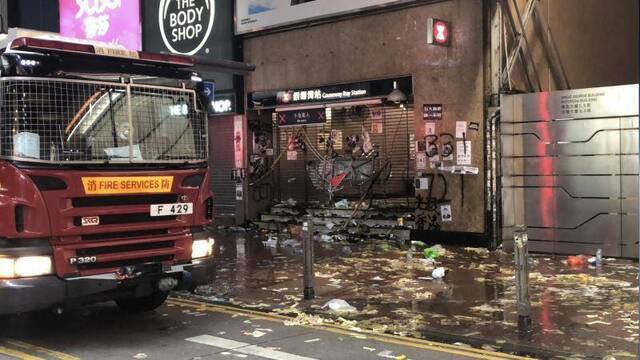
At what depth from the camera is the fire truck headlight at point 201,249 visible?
732 centimetres

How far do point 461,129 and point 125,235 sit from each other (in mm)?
8631

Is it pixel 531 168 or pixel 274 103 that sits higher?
pixel 274 103

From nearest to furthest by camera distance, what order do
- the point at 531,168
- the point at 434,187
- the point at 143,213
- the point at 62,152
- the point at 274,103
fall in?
the point at 62,152 → the point at 143,213 → the point at 531,168 → the point at 434,187 → the point at 274,103

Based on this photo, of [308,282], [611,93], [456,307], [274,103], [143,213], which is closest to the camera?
[143,213]

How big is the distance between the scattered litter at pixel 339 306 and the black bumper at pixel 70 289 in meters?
2.05

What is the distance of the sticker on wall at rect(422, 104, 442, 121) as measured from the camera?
13.9 meters

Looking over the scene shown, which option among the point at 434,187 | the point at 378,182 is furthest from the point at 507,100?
the point at 378,182

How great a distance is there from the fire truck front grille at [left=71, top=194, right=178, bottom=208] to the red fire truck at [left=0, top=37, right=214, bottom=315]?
0.03ft

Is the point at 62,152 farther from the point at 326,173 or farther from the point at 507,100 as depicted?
the point at 326,173

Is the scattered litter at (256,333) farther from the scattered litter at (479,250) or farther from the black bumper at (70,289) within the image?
the scattered litter at (479,250)

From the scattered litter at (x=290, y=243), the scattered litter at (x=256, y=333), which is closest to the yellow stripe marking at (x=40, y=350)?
the scattered litter at (x=256, y=333)

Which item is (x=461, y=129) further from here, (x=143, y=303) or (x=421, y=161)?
(x=143, y=303)

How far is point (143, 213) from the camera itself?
22.5 feet

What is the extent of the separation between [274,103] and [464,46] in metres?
5.67
